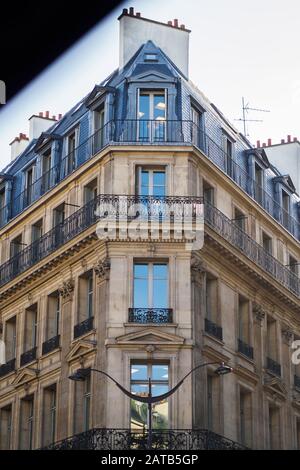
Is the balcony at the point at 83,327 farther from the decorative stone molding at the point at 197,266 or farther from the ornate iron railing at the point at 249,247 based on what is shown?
the ornate iron railing at the point at 249,247

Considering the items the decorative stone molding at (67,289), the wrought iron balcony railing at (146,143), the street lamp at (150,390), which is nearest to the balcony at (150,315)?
the street lamp at (150,390)

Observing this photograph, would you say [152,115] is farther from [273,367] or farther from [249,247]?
[273,367]

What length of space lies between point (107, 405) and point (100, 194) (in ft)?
20.4

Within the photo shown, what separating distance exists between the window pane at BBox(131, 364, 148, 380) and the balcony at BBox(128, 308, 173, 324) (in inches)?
47.4

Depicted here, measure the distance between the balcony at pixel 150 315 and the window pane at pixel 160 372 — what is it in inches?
46.3

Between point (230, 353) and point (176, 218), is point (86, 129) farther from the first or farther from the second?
point (230, 353)

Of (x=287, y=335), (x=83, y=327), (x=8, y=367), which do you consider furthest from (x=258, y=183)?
(x=8, y=367)

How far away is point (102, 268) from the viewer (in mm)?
31359

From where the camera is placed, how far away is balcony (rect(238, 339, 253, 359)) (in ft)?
111

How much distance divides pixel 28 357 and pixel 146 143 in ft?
25.0

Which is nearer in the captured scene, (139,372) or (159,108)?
(139,372)

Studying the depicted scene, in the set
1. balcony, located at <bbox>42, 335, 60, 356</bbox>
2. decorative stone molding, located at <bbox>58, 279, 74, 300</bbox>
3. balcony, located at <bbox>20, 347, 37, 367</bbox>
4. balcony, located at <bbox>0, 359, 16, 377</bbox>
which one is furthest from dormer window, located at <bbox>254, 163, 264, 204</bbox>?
balcony, located at <bbox>0, 359, 16, 377</bbox>
